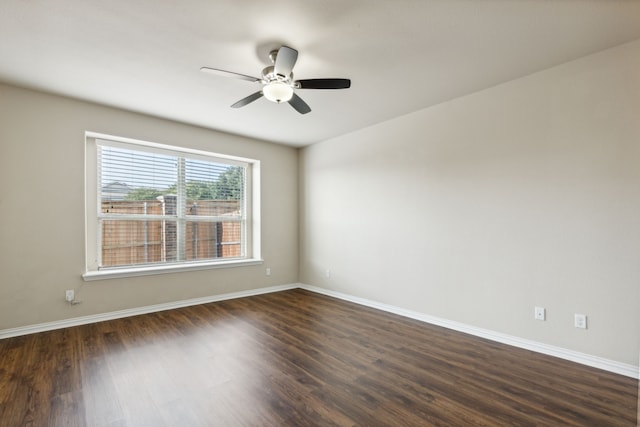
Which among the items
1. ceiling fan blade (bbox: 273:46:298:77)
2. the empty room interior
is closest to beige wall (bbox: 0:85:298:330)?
the empty room interior

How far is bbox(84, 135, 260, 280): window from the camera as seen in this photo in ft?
12.3

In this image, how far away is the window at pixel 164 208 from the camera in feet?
12.3

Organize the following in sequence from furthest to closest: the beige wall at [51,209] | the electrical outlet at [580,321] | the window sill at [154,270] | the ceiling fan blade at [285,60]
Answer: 1. the window sill at [154,270]
2. the beige wall at [51,209]
3. the electrical outlet at [580,321]
4. the ceiling fan blade at [285,60]

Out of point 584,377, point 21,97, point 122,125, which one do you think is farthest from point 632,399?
point 21,97

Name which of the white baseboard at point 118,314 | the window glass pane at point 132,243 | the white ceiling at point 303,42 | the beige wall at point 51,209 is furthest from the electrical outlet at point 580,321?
the window glass pane at point 132,243

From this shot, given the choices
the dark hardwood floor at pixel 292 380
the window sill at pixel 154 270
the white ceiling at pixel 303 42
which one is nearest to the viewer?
the dark hardwood floor at pixel 292 380

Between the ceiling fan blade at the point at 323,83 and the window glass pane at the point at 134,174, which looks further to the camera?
the window glass pane at the point at 134,174

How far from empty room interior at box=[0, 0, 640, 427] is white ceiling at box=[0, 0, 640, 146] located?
0.8 inches

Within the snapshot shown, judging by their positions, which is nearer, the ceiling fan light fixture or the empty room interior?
the empty room interior

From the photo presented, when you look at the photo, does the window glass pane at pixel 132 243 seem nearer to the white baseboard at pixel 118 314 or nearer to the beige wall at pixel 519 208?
the white baseboard at pixel 118 314

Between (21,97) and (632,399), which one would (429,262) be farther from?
(21,97)

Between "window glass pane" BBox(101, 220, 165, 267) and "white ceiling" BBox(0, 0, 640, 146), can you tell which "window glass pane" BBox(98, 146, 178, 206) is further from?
"white ceiling" BBox(0, 0, 640, 146)

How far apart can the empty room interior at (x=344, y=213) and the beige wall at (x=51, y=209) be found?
0.02m

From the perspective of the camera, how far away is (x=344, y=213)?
4.68m
